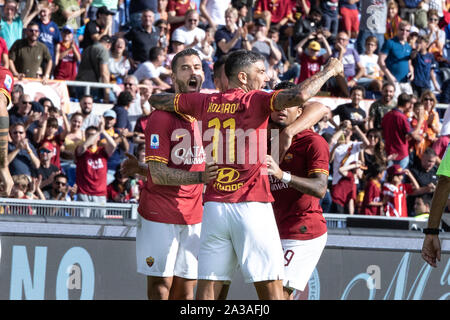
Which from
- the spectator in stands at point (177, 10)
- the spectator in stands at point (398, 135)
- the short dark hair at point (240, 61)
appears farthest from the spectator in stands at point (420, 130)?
the short dark hair at point (240, 61)

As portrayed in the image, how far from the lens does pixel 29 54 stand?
46.5ft

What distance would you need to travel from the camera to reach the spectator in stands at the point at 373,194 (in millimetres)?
12641

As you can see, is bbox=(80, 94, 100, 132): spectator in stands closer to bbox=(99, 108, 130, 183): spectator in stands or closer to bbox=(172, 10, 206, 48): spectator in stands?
bbox=(99, 108, 130, 183): spectator in stands

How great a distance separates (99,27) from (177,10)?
6.22 feet

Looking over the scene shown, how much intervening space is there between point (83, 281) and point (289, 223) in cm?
246

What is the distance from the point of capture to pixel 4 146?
6184mm

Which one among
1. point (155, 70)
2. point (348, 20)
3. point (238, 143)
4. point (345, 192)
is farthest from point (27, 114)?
point (348, 20)

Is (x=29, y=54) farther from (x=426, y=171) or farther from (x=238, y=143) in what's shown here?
(x=238, y=143)

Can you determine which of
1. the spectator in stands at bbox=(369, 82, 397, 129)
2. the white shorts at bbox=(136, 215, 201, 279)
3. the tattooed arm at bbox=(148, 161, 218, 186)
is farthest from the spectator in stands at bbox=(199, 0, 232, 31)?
the tattooed arm at bbox=(148, 161, 218, 186)

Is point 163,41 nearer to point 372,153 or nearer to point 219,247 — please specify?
point 372,153

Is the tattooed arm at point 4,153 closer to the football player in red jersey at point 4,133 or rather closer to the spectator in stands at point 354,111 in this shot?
the football player in red jersey at point 4,133
